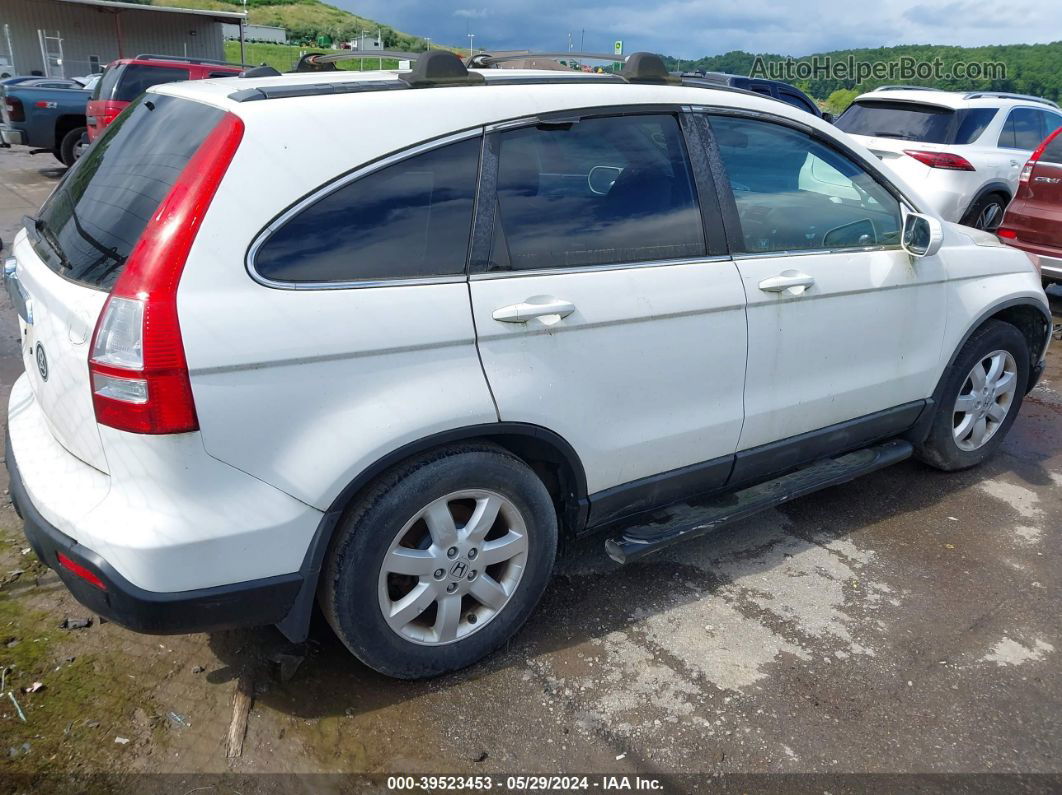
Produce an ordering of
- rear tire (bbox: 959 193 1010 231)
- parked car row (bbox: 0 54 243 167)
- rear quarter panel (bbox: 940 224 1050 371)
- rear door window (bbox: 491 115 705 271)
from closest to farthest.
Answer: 1. rear door window (bbox: 491 115 705 271)
2. rear quarter panel (bbox: 940 224 1050 371)
3. rear tire (bbox: 959 193 1010 231)
4. parked car row (bbox: 0 54 243 167)

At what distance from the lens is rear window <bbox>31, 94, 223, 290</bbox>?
2.27 m

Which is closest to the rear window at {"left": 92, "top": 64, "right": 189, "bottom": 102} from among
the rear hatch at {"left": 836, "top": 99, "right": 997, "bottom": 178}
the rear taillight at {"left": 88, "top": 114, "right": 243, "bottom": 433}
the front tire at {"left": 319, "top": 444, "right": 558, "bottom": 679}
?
the rear hatch at {"left": 836, "top": 99, "right": 997, "bottom": 178}

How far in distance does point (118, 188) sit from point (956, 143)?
8.45m

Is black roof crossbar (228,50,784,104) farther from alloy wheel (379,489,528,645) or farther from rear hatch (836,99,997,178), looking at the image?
rear hatch (836,99,997,178)

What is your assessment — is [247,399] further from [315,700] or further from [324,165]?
[315,700]

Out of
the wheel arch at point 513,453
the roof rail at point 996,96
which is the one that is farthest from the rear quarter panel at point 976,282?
the roof rail at point 996,96

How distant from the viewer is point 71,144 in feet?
44.7

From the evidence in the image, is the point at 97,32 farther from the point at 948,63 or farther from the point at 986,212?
the point at 986,212

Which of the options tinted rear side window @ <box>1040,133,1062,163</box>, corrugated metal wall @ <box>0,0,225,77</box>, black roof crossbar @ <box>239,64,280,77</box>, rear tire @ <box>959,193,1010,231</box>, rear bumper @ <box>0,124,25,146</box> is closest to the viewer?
black roof crossbar @ <box>239,64,280,77</box>

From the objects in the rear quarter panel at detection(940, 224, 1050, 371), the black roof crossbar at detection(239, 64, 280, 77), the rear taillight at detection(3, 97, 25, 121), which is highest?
the black roof crossbar at detection(239, 64, 280, 77)

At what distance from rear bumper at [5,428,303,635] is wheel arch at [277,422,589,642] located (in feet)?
0.17

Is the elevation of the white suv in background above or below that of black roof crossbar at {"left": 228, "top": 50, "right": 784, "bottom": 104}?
below

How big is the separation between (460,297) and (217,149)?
2.48 feet

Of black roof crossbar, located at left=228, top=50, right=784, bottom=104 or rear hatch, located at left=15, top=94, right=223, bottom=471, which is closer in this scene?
rear hatch, located at left=15, top=94, right=223, bottom=471
